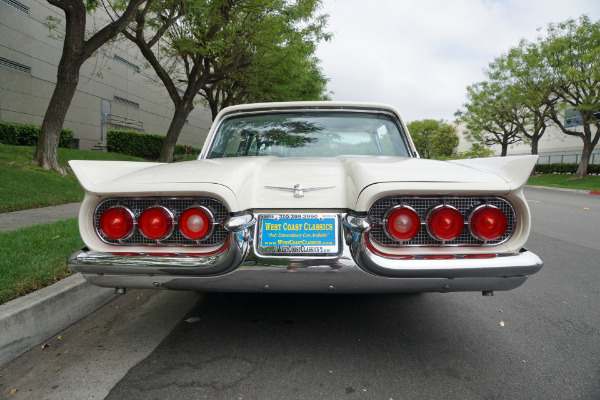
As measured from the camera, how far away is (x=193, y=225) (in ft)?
6.66

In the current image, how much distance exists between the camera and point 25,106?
16.2 metres

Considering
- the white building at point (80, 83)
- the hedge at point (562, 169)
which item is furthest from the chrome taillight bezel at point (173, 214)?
the hedge at point (562, 169)

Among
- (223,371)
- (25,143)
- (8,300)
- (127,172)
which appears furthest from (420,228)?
(25,143)

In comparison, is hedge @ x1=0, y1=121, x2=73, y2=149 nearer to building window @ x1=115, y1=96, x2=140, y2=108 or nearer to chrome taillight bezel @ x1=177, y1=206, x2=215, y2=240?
building window @ x1=115, y1=96, x2=140, y2=108

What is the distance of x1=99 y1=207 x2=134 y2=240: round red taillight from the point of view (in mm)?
2070

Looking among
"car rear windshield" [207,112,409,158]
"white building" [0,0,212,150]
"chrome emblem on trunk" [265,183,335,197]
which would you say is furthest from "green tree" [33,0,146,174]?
"chrome emblem on trunk" [265,183,335,197]

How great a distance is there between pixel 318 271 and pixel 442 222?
2.27ft

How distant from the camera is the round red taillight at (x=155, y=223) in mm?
2043

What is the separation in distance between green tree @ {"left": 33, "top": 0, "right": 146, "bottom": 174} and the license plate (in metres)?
8.87

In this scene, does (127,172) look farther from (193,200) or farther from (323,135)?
(323,135)

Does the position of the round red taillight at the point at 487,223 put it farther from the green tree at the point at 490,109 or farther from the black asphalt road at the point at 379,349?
the green tree at the point at 490,109

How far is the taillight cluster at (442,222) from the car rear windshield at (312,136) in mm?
1264

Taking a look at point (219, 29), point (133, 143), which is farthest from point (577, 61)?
point (133, 143)

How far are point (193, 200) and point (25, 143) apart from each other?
1618cm
